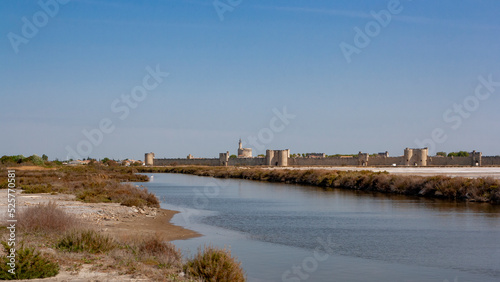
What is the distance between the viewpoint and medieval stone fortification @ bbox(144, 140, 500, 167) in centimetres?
8325

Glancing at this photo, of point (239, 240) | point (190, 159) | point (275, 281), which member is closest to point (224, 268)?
point (275, 281)

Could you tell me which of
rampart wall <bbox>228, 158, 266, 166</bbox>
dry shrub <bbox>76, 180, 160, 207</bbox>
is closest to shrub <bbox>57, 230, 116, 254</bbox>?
dry shrub <bbox>76, 180, 160, 207</bbox>

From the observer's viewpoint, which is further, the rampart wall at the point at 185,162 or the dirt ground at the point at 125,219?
the rampart wall at the point at 185,162

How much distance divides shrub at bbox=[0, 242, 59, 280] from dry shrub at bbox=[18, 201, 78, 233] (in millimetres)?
3248

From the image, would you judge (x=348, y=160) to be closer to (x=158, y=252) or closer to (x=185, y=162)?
(x=185, y=162)

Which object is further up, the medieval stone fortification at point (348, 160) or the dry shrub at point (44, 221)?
the medieval stone fortification at point (348, 160)

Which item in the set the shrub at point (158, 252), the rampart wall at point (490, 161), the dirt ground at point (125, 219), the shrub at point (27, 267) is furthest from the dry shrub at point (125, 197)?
the rampart wall at point (490, 161)

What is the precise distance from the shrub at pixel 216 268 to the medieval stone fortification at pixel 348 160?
79.9 m

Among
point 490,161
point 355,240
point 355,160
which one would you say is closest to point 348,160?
point 355,160

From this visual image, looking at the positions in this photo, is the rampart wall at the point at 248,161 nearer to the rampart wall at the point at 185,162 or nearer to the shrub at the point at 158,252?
the rampart wall at the point at 185,162

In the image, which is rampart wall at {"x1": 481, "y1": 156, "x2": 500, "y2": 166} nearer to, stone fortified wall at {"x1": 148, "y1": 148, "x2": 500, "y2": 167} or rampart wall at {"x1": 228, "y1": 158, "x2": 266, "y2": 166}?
stone fortified wall at {"x1": 148, "y1": 148, "x2": 500, "y2": 167}

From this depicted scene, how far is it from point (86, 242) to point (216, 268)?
2961 millimetres

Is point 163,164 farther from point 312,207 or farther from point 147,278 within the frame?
point 147,278

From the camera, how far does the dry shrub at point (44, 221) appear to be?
1073 centimetres
